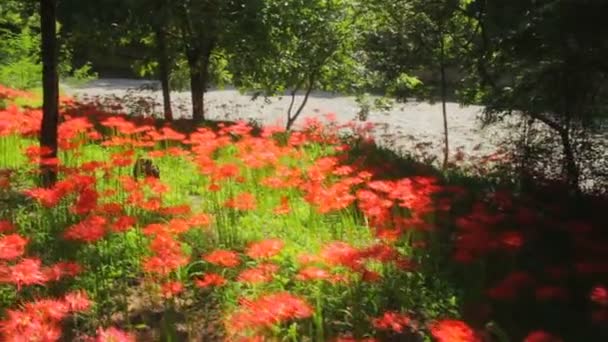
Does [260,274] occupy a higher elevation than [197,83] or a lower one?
lower

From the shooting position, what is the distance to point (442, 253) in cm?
396

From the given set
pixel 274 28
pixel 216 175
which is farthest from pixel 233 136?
pixel 216 175

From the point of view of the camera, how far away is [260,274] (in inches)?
121

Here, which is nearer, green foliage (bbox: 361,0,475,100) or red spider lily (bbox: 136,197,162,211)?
red spider lily (bbox: 136,197,162,211)

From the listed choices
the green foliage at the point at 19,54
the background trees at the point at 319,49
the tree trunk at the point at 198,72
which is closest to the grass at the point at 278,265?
the background trees at the point at 319,49

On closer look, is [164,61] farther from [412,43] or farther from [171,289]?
[171,289]

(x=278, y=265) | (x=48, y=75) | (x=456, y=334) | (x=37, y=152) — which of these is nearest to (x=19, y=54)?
(x=48, y=75)

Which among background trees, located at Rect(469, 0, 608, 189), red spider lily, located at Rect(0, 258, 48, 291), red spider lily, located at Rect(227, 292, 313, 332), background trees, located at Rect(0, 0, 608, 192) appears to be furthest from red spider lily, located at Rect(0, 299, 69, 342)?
background trees, located at Rect(0, 0, 608, 192)

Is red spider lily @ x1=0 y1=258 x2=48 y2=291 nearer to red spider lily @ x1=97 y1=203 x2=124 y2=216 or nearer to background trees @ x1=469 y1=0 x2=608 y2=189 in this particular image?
red spider lily @ x1=97 y1=203 x2=124 y2=216

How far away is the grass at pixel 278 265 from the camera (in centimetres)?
303

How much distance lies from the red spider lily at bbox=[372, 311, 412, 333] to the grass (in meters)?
0.01

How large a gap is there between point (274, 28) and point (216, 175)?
189 inches

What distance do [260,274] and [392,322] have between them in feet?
2.19

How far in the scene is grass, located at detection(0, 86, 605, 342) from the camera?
9.93 ft
